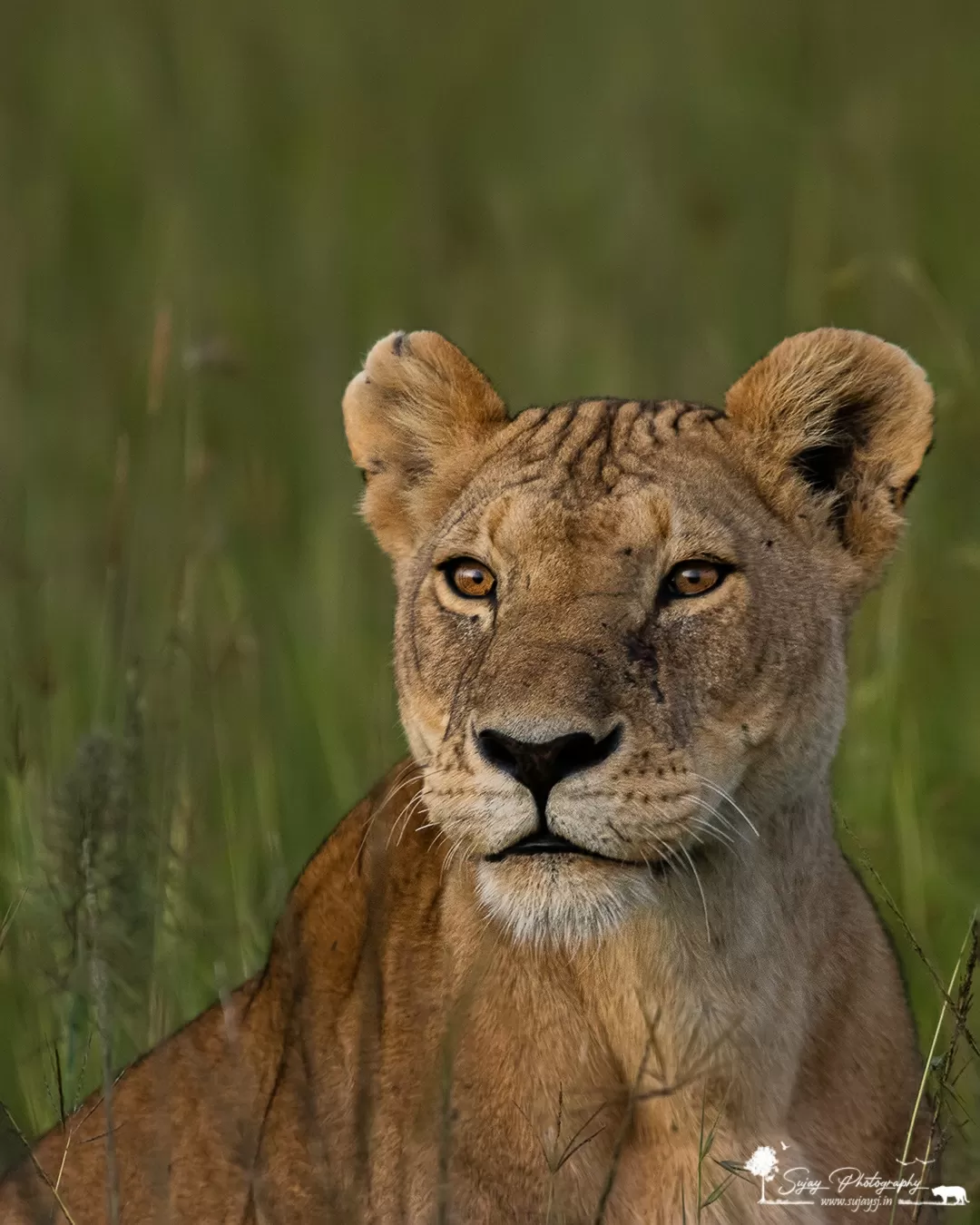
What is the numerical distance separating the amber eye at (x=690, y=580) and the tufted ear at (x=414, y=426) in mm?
737

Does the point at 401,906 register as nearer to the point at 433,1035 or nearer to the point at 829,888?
the point at 433,1035

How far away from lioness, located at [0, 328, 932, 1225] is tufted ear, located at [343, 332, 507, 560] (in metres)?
0.22

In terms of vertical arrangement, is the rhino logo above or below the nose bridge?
below

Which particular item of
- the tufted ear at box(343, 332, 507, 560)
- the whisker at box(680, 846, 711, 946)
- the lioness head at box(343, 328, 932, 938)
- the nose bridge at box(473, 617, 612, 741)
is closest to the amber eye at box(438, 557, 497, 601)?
the lioness head at box(343, 328, 932, 938)

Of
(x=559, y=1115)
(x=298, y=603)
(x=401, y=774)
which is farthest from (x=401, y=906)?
(x=298, y=603)

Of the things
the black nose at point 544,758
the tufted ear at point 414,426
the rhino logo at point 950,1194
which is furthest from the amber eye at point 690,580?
the rhino logo at point 950,1194

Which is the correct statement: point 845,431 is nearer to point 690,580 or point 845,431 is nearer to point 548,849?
point 690,580

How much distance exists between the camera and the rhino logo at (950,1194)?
3973 millimetres

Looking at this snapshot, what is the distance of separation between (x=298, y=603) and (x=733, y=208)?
4239 millimetres

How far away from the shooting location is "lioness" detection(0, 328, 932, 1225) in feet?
11.8

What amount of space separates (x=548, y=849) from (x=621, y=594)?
56cm

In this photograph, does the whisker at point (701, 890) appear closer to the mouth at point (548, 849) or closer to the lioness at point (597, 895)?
the lioness at point (597, 895)

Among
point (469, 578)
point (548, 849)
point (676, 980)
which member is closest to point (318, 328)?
point (469, 578)

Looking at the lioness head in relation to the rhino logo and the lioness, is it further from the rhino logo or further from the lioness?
the rhino logo
